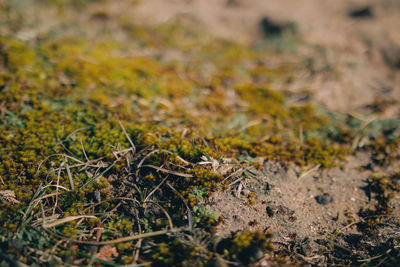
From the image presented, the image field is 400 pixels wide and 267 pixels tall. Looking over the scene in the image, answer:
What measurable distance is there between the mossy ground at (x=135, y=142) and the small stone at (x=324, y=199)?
466 millimetres

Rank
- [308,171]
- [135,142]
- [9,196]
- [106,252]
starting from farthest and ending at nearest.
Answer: [308,171] < [135,142] < [9,196] < [106,252]

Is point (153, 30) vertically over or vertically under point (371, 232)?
over

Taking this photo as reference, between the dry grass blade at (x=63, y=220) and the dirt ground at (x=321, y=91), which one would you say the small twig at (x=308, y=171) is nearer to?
the dirt ground at (x=321, y=91)

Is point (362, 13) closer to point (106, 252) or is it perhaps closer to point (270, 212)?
point (270, 212)

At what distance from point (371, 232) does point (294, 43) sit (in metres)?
4.87

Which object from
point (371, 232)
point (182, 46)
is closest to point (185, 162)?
point (371, 232)

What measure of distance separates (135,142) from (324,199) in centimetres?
Result: 239

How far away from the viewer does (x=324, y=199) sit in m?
2.92

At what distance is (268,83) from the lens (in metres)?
4.93

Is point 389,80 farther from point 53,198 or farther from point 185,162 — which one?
point 53,198

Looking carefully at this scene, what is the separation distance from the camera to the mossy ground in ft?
7.42

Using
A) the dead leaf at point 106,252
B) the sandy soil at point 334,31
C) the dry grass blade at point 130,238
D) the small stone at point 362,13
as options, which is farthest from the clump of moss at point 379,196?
the small stone at point 362,13

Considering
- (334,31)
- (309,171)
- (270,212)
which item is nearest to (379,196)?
(309,171)

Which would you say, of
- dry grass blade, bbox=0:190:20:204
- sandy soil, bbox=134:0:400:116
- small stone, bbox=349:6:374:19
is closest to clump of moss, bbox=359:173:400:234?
sandy soil, bbox=134:0:400:116
